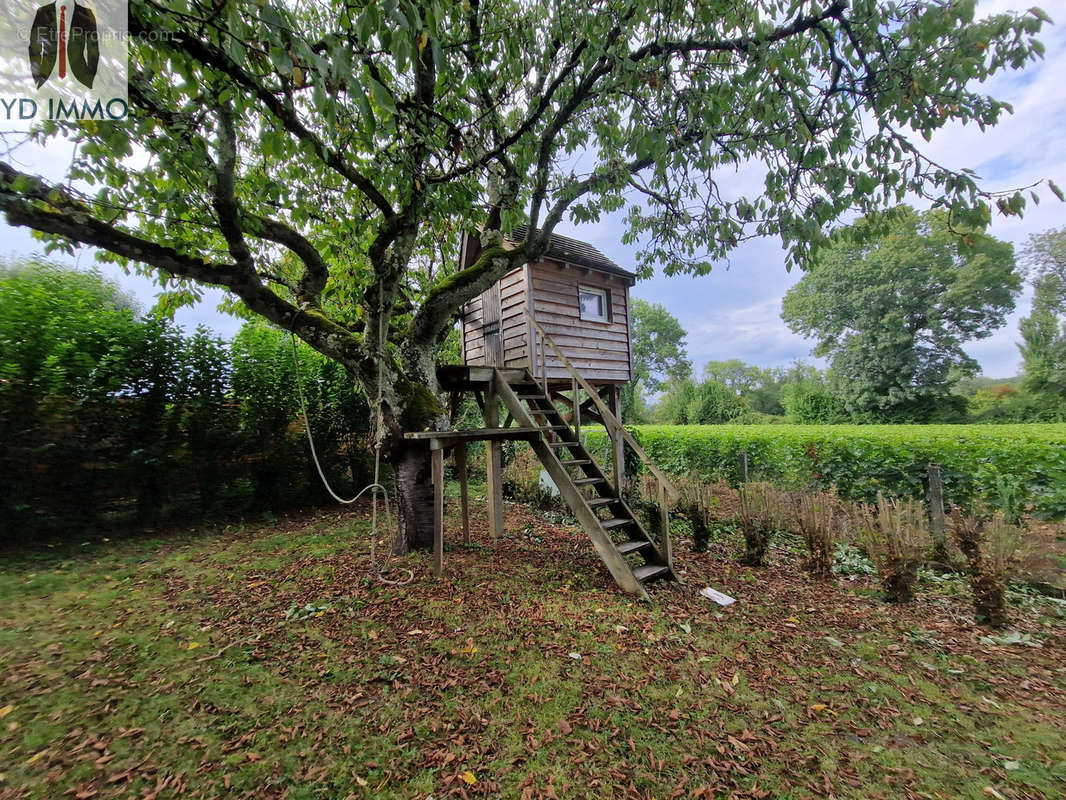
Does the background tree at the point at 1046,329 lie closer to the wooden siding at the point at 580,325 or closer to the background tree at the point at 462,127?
the wooden siding at the point at 580,325

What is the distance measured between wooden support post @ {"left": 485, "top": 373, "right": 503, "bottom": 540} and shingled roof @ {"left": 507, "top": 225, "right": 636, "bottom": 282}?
318 centimetres

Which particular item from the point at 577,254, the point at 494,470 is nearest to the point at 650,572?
the point at 494,470

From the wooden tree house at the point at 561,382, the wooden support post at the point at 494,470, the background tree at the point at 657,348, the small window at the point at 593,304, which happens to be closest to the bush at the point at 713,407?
the wooden tree house at the point at 561,382

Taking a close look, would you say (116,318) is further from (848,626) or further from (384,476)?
(848,626)

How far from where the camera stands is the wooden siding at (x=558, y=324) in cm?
773

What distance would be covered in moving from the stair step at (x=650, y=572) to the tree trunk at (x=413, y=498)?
101 inches

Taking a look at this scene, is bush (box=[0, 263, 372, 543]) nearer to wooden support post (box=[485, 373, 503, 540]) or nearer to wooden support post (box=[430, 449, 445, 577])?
wooden support post (box=[485, 373, 503, 540])

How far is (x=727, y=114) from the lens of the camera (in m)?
4.07

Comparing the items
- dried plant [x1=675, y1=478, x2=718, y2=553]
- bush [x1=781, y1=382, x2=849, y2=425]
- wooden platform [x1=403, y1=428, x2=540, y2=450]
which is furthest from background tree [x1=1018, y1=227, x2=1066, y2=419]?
wooden platform [x1=403, y1=428, x2=540, y2=450]

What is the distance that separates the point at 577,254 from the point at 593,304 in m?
1.15

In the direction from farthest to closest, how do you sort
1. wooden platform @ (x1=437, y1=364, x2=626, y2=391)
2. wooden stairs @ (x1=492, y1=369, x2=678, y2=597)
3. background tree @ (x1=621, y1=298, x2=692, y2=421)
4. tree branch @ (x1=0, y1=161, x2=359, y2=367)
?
background tree @ (x1=621, y1=298, x2=692, y2=421)
wooden platform @ (x1=437, y1=364, x2=626, y2=391)
wooden stairs @ (x1=492, y1=369, x2=678, y2=597)
tree branch @ (x1=0, y1=161, x2=359, y2=367)

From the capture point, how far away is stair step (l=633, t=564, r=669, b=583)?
14.5ft

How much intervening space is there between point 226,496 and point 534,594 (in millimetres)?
5834

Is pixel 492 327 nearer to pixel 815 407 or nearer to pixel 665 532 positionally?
pixel 665 532
